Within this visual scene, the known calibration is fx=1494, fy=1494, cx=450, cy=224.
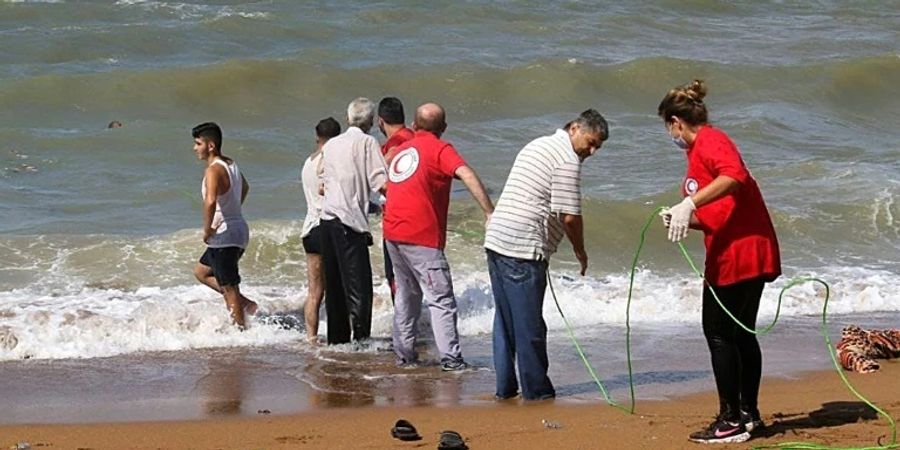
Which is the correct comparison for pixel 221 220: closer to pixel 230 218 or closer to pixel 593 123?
pixel 230 218

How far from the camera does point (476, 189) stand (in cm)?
765

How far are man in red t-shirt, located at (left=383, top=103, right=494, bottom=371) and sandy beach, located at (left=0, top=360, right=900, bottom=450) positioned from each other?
0.98 meters

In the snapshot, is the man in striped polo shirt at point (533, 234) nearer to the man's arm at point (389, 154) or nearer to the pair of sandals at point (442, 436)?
the pair of sandals at point (442, 436)

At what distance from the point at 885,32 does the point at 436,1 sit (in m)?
8.15

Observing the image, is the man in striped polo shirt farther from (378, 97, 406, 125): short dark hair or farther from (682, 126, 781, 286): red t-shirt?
(378, 97, 406, 125): short dark hair

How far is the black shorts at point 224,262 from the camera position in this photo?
946cm

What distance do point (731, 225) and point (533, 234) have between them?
1.31 m

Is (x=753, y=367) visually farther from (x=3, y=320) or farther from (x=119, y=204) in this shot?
(x=119, y=204)

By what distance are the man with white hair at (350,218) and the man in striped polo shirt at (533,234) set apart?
1.65 metres

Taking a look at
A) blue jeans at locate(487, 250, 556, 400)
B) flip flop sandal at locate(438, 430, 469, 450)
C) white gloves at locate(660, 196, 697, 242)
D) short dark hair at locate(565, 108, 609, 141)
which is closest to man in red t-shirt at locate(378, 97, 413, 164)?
blue jeans at locate(487, 250, 556, 400)

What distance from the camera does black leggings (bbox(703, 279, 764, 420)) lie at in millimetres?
6289

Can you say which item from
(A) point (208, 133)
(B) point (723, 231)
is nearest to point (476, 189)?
(B) point (723, 231)

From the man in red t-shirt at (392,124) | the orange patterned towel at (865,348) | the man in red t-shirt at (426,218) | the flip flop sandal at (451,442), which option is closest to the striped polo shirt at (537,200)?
the man in red t-shirt at (426,218)

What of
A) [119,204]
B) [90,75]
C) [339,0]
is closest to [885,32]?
[339,0]
